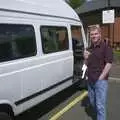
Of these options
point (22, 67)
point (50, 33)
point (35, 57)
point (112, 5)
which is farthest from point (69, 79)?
point (112, 5)

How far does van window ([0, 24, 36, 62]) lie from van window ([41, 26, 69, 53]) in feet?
1.93

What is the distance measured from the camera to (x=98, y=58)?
24.1 feet

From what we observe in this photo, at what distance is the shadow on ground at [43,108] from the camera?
873cm

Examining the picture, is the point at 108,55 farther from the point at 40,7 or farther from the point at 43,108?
the point at 43,108

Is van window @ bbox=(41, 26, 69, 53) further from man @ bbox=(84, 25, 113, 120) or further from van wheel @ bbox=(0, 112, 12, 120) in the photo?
van wheel @ bbox=(0, 112, 12, 120)

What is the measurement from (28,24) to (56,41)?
70.6 inches

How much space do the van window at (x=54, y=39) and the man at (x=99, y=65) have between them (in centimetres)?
128

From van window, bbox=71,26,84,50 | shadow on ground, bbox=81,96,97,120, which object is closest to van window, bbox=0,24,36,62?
shadow on ground, bbox=81,96,97,120

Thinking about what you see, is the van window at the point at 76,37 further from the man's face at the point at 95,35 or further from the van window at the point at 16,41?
the man's face at the point at 95,35

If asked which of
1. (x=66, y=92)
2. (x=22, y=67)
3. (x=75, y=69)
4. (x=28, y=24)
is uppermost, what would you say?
(x=28, y=24)

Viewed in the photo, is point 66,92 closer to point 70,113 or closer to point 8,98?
point 70,113

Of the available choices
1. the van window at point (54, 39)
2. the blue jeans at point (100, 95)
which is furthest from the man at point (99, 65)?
the van window at point (54, 39)

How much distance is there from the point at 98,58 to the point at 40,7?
1.78 m

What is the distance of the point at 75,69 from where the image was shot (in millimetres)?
10781
